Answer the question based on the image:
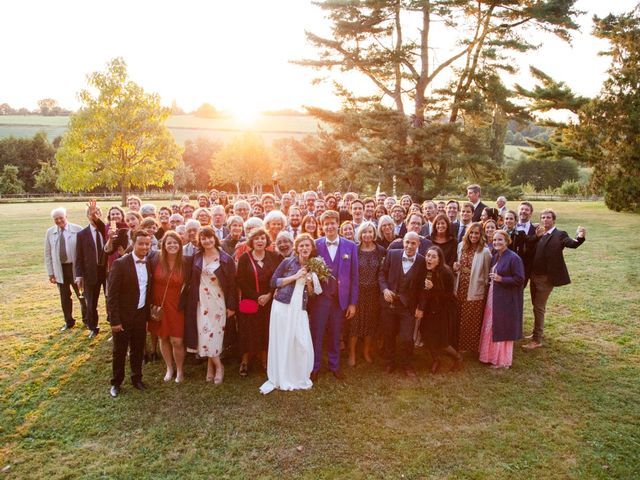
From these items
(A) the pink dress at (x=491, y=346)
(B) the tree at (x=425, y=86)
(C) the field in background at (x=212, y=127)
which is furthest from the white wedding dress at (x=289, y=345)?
(C) the field in background at (x=212, y=127)

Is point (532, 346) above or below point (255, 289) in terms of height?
below

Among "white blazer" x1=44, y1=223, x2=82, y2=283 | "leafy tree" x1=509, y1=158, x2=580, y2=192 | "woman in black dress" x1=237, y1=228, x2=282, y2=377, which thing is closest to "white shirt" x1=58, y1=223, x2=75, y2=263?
"white blazer" x1=44, y1=223, x2=82, y2=283

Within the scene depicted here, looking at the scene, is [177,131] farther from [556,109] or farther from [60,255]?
[60,255]

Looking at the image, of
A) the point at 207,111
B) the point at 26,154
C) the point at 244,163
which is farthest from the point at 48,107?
the point at 244,163

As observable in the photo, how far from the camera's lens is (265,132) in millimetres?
81750

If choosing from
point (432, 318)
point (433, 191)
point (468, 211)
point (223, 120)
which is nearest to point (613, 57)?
point (433, 191)

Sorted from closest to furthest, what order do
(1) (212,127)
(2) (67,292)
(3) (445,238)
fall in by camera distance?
(3) (445,238)
(2) (67,292)
(1) (212,127)

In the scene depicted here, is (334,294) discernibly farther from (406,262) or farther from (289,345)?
(406,262)

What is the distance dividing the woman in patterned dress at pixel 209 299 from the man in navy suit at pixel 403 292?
2.14m

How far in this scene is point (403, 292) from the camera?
19.0ft

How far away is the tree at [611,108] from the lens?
22.5 m

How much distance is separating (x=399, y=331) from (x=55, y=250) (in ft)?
20.3

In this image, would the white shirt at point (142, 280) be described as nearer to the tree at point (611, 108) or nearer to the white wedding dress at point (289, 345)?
the white wedding dress at point (289, 345)

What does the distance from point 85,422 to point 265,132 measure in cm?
8078
